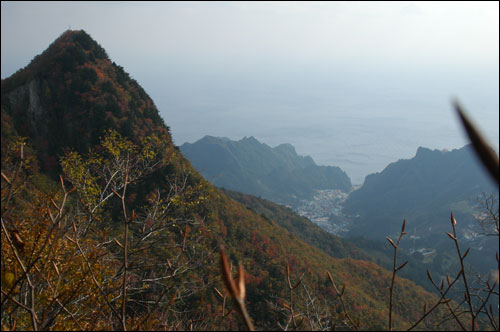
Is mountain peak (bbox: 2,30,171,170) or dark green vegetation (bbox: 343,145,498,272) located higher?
mountain peak (bbox: 2,30,171,170)

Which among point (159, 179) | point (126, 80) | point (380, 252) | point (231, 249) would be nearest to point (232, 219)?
point (231, 249)

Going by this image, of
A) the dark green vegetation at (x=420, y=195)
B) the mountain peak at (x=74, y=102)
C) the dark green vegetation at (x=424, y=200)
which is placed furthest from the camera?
the dark green vegetation at (x=420, y=195)

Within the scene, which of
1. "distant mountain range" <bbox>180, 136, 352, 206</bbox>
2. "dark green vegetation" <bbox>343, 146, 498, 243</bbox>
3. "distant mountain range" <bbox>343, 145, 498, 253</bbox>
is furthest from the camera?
"distant mountain range" <bbox>180, 136, 352, 206</bbox>

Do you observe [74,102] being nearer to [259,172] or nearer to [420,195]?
[420,195]

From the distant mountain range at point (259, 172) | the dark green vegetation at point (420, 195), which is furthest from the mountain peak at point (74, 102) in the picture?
the distant mountain range at point (259, 172)

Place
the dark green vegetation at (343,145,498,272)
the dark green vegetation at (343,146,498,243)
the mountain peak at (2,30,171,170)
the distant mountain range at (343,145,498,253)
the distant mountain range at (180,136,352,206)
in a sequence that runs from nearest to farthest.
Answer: the mountain peak at (2,30,171,170) → the dark green vegetation at (343,145,498,272) → the distant mountain range at (343,145,498,253) → the dark green vegetation at (343,146,498,243) → the distant mountain range at (180,136,352,206)

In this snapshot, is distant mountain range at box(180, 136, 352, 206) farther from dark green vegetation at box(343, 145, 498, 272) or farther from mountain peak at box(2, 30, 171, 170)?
mountain peak at box(2, 30, 171, 170)

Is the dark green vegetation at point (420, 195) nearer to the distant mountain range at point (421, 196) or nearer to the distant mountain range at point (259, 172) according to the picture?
the distant mountain range at point (421, 196)

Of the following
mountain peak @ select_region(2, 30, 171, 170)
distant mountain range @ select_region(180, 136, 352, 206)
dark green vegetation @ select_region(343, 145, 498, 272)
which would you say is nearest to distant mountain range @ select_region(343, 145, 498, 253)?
dark green vegetation @ select_region(343, 145, 498, 272)
